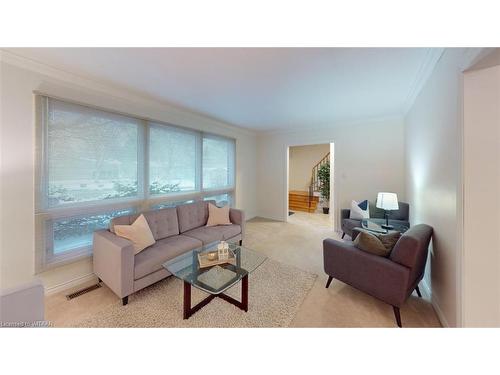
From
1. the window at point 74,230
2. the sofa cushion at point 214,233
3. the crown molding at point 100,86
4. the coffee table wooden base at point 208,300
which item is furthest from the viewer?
the sofa cushion at point 214,233

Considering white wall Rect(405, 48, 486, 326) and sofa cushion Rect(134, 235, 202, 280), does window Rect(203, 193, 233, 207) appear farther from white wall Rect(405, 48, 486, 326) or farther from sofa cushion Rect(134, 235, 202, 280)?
white wall Rect(405, 48, 486, 326)

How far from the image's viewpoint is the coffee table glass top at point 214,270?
1.54m

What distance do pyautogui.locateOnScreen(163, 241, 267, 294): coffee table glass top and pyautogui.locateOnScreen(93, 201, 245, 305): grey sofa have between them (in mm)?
262

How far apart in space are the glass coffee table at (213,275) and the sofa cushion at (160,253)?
0.70 feet

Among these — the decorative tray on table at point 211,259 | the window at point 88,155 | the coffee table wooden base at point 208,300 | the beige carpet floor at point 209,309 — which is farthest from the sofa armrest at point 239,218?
the window at point 88,155

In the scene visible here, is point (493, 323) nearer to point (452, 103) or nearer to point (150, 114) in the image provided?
point (452, 103)

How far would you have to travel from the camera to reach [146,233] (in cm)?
218

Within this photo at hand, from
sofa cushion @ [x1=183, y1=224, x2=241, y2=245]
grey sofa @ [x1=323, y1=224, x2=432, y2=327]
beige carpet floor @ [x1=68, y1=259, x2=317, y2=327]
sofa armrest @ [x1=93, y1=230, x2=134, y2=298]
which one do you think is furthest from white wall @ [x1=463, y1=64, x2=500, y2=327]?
sofa armrest @ [x1=93, y1=230, x2=134, y2=298]

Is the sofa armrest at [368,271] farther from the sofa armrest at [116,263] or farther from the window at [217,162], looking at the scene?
the window at [217,162]

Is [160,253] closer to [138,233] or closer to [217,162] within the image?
[138,233]

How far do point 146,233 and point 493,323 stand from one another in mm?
3097

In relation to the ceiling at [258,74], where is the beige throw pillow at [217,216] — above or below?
below

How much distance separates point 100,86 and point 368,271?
11.7 ft

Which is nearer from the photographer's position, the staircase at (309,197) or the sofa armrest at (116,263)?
the sofa armrest at (116,263)
